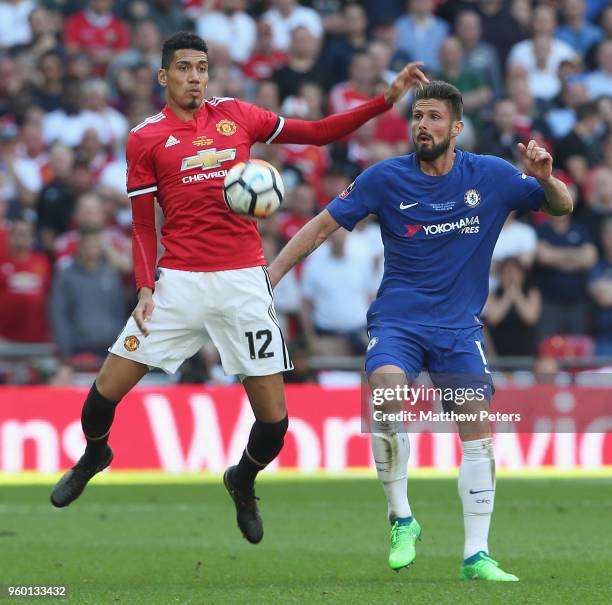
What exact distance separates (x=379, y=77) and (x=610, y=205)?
3.33m

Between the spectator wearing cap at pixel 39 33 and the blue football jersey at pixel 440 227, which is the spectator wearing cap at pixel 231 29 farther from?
the blue football jersey at pixel 440 227

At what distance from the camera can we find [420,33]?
19.5 meters

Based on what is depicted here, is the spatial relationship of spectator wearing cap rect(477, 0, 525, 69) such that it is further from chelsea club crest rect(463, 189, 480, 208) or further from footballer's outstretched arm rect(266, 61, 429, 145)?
chelsea club crest rect(463, 189, 480, 208)

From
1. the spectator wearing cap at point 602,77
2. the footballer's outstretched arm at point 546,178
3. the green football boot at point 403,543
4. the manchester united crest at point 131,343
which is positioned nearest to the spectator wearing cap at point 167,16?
the spectator wearing cap at point 602,77

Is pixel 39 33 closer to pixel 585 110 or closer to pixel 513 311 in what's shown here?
pixel 585 110

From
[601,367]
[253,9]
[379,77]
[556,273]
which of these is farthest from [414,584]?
[253,9]

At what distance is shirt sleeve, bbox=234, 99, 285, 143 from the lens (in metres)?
8.76

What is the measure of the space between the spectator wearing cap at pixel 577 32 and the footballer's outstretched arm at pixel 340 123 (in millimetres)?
11797

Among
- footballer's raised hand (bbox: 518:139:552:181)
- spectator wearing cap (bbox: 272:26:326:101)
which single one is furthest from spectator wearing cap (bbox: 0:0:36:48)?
footballer's raised hand (bbox: 518:139:552:181)

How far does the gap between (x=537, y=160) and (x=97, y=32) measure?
12.1 m

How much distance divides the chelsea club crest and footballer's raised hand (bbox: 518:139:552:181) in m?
0.43

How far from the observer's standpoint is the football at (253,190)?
8.17 metres

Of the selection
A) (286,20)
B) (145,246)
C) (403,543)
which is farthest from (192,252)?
(286,20)

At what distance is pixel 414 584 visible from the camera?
26.0 ft
